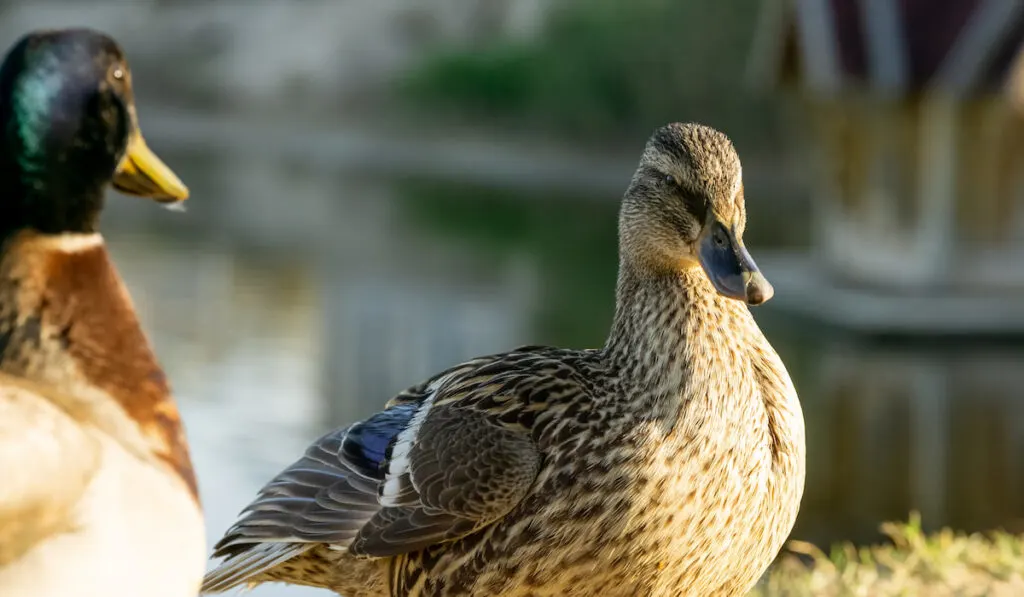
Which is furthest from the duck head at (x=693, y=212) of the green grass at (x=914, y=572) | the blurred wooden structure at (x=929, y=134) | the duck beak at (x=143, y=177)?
the blurred wooden structure at (x=929, y=134)

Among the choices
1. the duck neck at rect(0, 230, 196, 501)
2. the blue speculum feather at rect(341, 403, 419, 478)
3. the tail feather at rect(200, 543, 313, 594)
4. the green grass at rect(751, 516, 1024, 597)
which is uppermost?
the duck neck at rect(0, 230, 196, 501)

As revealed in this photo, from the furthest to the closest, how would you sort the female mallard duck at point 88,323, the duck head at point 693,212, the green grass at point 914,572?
the green grass at point 914,572
the duck head at point 693,212
the female mallard duck at point 88,323

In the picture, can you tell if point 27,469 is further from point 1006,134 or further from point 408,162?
point 408,162

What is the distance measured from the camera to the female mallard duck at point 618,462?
2953 mm

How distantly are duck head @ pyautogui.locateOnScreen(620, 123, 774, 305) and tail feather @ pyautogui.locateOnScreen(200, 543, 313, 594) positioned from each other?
930mm

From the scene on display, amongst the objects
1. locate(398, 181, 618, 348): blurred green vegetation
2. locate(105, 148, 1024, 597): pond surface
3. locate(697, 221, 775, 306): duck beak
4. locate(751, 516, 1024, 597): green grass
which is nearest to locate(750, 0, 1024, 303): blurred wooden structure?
locate(105, 148, 1024, 597): pond surface

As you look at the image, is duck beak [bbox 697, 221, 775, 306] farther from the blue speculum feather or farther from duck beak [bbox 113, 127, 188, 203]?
duck beak [bbox 113, 127, 188, 203]

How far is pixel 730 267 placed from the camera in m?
2.88

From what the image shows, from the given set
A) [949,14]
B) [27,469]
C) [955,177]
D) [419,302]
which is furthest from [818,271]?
[27,469]

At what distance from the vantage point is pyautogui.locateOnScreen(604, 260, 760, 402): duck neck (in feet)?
10.0

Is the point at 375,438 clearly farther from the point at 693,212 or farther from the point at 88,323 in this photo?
the point at 693,212

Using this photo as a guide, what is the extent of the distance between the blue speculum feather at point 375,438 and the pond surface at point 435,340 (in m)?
2.45

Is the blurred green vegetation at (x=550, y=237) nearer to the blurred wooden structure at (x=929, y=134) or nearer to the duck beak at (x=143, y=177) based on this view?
the blurred wooden structure at (x=929, y=134)

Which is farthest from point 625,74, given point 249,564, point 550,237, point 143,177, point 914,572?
point 143,177
